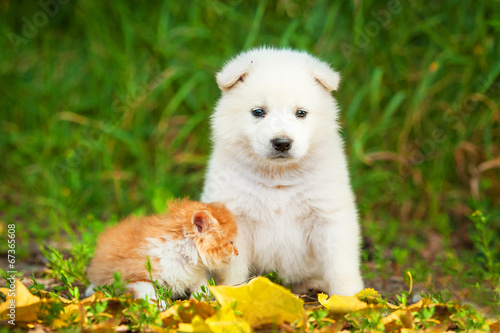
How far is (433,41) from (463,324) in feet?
11.7

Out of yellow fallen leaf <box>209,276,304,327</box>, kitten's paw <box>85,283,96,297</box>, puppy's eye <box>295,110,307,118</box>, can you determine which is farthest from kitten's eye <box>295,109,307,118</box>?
kitten's paw <box>85,283,96,297</box>

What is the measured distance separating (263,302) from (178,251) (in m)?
0.68

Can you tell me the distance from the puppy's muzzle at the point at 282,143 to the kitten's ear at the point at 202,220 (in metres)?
0.52

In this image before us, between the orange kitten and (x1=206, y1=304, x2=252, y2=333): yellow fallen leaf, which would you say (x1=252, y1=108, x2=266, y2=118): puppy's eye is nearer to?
the orange kitten

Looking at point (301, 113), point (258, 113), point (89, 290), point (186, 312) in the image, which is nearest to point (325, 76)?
point (301, 113)

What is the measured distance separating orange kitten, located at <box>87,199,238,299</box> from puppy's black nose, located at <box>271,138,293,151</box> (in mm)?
460

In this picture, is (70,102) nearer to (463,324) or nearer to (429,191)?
(429,191)

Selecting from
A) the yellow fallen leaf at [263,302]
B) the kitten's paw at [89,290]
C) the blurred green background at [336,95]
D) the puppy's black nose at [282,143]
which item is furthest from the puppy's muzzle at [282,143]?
the blurred green background at [336,95]

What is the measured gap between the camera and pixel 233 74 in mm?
3123

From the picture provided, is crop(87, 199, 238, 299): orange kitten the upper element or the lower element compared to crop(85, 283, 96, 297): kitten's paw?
upper

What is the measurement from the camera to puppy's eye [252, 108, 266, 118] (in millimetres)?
3062

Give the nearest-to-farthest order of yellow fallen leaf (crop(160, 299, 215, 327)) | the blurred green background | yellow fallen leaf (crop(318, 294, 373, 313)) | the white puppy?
yellow fallen leaf (crop(160, 299, 215, 327)) < yellow fallen leaf (crop(318, 294, 373, 313)) < the white puppy < the blurred green background

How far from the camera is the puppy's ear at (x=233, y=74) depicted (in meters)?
3.12

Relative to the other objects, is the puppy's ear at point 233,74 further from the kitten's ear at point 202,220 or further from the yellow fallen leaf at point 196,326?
the yellow fallen leaf at point 196,326
